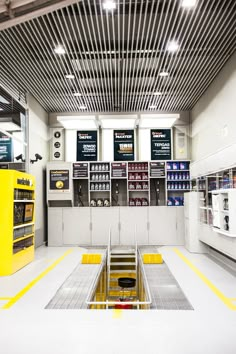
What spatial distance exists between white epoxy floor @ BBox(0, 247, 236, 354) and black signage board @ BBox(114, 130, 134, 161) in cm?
673

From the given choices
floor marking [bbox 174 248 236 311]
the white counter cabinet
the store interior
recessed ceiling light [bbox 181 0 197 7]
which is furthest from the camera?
the white counter cabinet

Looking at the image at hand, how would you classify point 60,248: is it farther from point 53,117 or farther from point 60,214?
point 53,117

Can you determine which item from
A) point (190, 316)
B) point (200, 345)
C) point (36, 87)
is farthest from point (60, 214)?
point (200, 345)

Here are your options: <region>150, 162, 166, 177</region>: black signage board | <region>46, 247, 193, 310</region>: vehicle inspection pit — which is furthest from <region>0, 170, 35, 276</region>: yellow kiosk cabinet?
<region>150, 162, 166, 177</region>: black signage board

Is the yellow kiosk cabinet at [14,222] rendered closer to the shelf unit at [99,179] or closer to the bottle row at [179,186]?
the shelf unit at [99,179]

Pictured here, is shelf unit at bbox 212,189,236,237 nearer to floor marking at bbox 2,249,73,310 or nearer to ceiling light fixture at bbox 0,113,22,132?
floor marking at bbox 2,249,73,310

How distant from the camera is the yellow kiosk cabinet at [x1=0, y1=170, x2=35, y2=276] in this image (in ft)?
22.3

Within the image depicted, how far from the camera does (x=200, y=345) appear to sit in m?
3.48

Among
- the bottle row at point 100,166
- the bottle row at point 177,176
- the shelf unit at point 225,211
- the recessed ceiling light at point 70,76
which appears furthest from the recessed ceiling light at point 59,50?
the bottle row at point 177,176

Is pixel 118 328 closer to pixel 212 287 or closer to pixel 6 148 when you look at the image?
pixel 212 287

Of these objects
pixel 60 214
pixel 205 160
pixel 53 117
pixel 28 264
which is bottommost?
pixel 28 264

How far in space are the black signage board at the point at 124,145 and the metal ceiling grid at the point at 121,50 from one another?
1845 mm

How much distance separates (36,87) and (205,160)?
4.94m

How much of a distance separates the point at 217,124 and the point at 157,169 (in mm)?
3099
